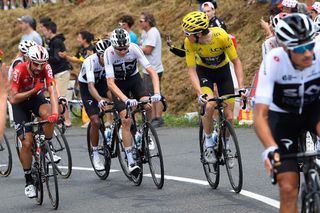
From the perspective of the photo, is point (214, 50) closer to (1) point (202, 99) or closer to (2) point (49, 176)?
(1) point (202, 99)

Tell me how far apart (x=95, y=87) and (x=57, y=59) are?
5.46m

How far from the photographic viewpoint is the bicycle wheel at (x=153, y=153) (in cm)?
1147

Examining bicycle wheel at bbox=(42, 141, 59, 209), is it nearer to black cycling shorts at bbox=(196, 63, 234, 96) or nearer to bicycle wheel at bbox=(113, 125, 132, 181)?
bicycle wheel at bbox=(113, 125, 132, 181)

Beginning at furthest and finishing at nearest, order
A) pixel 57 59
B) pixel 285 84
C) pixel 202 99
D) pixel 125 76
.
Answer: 1. pixel 57 59
2. pixel 125 76
3. pixel 202 99
4. pixel 285 84

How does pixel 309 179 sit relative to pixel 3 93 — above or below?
below

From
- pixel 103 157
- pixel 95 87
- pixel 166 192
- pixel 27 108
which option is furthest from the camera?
pixel 95 87

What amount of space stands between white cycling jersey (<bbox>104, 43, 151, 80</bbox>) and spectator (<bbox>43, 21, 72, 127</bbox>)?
21.3 ft

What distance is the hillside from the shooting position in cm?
2030

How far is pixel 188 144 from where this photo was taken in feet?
51.1

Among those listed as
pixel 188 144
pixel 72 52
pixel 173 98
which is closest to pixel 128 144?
pixel 188 144

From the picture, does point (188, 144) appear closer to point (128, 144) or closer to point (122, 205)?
point (128, 144)

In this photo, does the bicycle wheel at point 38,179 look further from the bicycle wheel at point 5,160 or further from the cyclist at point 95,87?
the bicycle wheel at point 5,160

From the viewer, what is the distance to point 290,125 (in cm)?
751

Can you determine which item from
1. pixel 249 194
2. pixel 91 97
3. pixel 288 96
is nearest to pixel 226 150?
pixel 249 194
